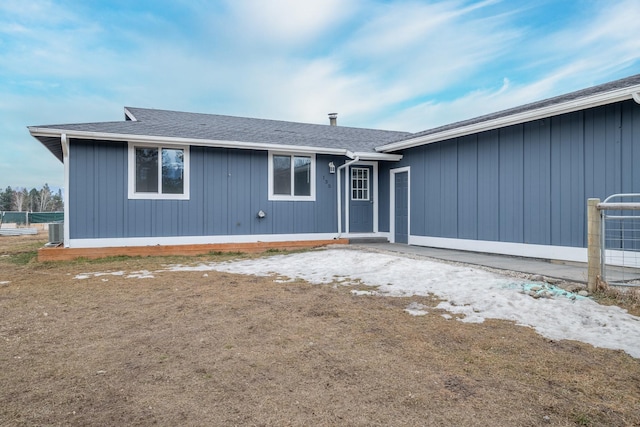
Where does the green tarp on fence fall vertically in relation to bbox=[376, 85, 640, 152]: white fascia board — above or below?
below

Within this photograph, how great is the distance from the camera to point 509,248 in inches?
295

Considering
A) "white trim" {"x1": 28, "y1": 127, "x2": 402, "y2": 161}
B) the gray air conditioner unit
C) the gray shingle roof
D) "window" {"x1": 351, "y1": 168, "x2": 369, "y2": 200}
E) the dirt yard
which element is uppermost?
the gray shingle roof

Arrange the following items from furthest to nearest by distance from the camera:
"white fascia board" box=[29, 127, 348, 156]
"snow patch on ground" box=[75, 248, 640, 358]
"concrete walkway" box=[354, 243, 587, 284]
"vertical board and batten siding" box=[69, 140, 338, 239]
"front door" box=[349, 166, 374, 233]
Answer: "front door" box=[349, 166, 374, 233] < "vertical board and batten siding" box=[69, 140, 338, 239] < "white fascia board" box=[29, 127, 348, 156] < "concrete walkway" box=[354, 243, 587, 284] < "snow patch on ground" box=[75, 248, 640, 358]

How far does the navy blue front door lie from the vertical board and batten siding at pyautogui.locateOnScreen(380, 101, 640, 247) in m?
0.33

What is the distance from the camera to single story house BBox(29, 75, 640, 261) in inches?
250

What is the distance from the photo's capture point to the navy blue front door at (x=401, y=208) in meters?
10.1

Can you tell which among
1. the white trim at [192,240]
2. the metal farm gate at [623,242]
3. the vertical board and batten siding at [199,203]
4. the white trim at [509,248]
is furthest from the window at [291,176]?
the metal farm gate at [623,242]

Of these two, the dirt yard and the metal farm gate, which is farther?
the metal farm gate

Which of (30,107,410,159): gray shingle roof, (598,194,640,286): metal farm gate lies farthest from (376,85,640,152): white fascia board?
(30,107,410,159): gray shingle roof

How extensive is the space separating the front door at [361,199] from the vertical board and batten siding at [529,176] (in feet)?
4.91

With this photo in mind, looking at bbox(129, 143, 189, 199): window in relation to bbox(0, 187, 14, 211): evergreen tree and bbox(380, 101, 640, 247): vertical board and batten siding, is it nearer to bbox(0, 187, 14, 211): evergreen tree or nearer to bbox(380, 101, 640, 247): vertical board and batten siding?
bbox(380, 101, 640, 247): vertical board and batten siding

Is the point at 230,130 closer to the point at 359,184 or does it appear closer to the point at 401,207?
the point at 359,184

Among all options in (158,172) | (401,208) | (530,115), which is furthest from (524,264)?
(158,172)

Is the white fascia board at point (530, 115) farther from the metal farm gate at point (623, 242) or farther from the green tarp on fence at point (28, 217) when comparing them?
the green tarp on fence at point (28, 217)
